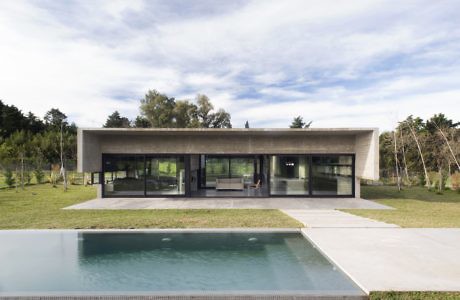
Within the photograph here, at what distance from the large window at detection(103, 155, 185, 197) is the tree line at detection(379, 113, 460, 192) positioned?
58.2 ft

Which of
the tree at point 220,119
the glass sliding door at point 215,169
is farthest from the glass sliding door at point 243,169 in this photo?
the tree at point 220,119

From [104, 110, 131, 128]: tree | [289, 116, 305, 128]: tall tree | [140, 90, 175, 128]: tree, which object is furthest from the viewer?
[104, 110, 131, 128]: tree

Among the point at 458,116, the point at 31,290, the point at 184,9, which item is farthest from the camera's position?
the point at 458,116

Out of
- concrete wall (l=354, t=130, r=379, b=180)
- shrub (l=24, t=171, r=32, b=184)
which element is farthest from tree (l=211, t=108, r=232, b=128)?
concrete wall (l=354, t=130, r=379, b=180)

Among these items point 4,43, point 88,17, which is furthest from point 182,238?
point 4,43

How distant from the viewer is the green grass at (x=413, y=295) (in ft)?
13.5

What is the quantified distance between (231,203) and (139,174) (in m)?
5.36

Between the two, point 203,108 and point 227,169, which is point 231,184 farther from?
point 203,108

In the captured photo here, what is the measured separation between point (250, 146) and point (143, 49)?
10.8m

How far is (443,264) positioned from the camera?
Result: 5438 millimetres

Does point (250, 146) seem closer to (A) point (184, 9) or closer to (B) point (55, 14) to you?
(A) point (184, 9)

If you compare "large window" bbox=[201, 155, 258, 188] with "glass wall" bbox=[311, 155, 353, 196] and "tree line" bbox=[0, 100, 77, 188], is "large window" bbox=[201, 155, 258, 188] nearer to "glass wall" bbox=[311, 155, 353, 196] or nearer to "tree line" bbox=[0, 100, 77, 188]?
"glass wall" bbox=[311, 155, 353, 196]

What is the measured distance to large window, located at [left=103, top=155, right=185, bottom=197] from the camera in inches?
593

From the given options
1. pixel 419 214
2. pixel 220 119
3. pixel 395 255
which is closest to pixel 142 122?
pixel 220 119
